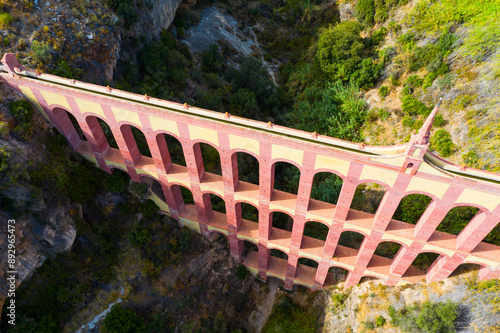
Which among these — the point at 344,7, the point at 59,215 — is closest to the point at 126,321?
the point at 59,215

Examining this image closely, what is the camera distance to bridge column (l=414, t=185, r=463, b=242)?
19.6 metres

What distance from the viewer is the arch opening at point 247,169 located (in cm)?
3794

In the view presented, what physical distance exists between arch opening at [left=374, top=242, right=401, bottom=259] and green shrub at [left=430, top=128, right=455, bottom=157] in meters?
10.9

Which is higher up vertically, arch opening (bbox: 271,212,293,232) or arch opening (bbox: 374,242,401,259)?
arch opening (bbox: 374,242,401,259)

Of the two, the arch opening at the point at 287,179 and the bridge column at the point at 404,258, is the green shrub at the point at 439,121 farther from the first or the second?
the arch opening at the point at 287,179

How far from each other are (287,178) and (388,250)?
1474 cm

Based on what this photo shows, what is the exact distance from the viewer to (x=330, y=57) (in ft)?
149

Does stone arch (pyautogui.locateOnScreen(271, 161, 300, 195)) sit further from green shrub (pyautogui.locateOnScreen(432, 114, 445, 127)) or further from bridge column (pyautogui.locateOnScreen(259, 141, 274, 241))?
green shrub (pyautogui.locateOnScreen(432, 114, 445, 127))

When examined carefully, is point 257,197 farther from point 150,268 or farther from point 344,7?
point 344,7

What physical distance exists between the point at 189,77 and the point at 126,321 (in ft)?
112

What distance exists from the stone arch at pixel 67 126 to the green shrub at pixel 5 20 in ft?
32.1

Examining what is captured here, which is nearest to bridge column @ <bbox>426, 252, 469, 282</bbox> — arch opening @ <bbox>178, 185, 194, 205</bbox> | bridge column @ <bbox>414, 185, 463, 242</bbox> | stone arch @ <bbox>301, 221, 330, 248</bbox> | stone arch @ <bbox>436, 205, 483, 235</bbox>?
bridge column @ <bbox>414, 185, 463, 242</bbox>

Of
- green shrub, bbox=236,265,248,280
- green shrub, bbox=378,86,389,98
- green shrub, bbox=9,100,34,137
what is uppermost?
green shrub, bbox=9,100,34,137

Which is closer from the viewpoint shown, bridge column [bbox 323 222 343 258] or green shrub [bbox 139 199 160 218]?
bridge column [bbox 323 222 343 258]
